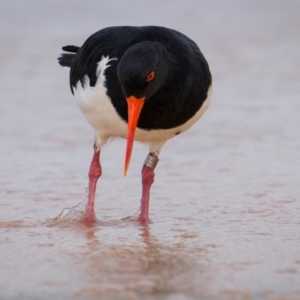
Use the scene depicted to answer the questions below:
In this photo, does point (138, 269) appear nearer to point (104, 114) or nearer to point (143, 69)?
point (143, 69)

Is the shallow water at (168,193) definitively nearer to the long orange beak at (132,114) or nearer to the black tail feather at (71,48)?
the long orange beak at (132,114)

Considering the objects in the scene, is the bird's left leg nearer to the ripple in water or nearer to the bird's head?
the ripple in water

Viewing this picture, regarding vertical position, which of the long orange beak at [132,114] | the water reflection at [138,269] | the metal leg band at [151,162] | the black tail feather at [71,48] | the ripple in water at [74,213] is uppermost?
the black tail feather at [71,48]

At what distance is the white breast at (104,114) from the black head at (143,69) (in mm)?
392

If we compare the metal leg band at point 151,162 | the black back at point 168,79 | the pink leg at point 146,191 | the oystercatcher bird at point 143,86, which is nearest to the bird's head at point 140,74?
the oystercatcher bird at point 143,86

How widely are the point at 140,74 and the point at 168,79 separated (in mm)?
430

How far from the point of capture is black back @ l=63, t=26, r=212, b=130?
5121 millimetres

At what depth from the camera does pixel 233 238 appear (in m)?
4.72

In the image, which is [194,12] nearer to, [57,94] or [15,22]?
[15,22]

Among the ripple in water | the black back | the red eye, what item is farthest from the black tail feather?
the red eye

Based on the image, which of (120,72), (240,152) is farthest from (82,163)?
(120,72)

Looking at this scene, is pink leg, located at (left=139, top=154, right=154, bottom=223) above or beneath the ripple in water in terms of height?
above

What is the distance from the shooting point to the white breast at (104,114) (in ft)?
17.2

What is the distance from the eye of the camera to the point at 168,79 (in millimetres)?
5078
